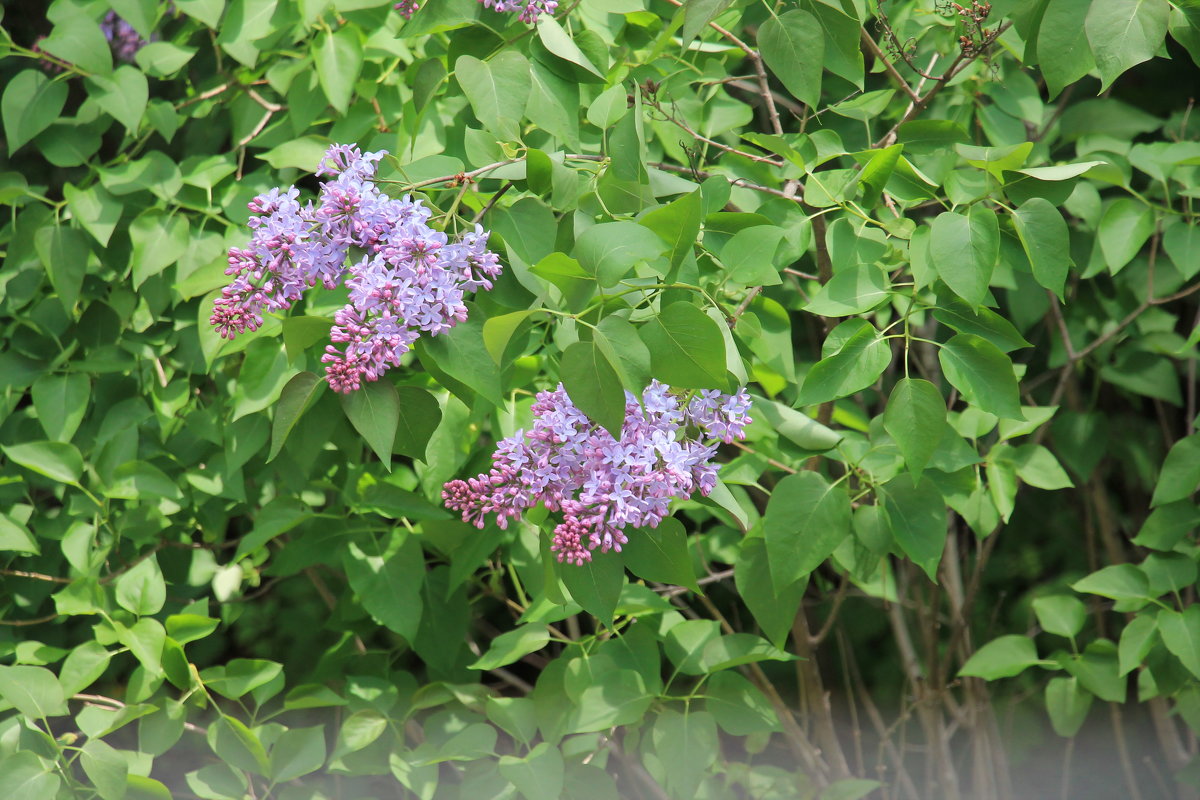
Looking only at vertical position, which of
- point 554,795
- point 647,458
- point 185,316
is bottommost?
point 554,795

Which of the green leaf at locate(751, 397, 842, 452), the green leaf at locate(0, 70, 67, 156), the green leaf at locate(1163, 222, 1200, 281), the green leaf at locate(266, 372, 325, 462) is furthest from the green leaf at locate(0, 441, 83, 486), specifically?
the green leaf at locate(1163, 222, 1200, 281)

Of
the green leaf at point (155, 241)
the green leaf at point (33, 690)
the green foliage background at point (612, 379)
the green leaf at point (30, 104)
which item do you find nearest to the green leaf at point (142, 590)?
the green foliage background at point (612, 379)

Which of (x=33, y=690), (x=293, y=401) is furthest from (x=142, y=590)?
(x=293, y=401)

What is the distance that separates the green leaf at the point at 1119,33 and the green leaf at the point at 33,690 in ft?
3.94

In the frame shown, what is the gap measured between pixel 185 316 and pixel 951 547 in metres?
1.11

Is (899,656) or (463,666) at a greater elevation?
(463,666)

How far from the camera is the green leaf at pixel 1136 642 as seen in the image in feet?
3.83

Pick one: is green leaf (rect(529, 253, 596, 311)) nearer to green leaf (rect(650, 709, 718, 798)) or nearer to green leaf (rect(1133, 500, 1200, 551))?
green leaf (rect(650, 709, 718, 798))

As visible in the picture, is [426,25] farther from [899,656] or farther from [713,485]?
[899,656]

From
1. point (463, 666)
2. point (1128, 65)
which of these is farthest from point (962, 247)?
point (463, 666)

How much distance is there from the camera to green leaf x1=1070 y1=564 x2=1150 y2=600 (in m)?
1.20

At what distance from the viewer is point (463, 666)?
147 centimetres

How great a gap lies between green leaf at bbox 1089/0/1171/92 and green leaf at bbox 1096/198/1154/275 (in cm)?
39

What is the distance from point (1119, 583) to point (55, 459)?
1.27 metres
